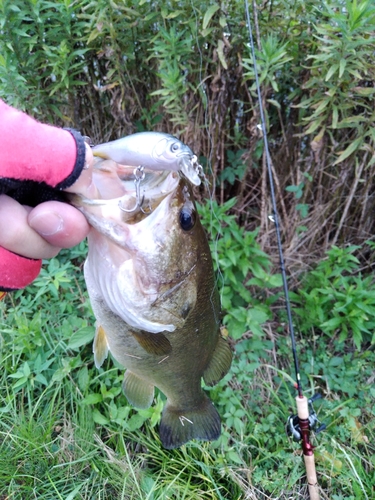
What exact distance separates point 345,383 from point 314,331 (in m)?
0.37

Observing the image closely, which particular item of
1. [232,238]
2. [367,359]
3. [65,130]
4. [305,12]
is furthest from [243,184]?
[65,130]

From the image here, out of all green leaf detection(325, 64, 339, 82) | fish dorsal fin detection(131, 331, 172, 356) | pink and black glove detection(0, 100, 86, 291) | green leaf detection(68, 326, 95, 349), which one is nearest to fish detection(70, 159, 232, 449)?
fish dorsal fin detection(131, 331, 172, 356)

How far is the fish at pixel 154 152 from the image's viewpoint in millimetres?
871

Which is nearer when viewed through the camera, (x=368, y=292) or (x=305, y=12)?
(x=305, y=12)

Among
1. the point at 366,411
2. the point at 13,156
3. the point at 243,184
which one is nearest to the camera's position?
the point at 13,156

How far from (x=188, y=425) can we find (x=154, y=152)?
51.1 inches

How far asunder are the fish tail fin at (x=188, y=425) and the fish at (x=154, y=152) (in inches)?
46.8

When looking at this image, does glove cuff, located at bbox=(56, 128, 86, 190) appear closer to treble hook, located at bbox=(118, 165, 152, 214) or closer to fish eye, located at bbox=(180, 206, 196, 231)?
treble hook, located at bbox=(118, 165, 152, 214)

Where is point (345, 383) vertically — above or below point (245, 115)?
below

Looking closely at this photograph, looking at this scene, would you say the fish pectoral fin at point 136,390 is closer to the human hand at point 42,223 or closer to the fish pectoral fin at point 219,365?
the fish pectoral fin at point 219,365

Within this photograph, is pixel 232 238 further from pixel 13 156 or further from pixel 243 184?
pixel 13 156

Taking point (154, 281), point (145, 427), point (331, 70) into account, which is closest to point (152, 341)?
point (154, 281)

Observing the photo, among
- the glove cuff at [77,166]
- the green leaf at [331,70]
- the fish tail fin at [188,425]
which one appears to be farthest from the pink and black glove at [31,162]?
the green leaf at [331,70]

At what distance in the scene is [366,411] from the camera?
2.24 m
